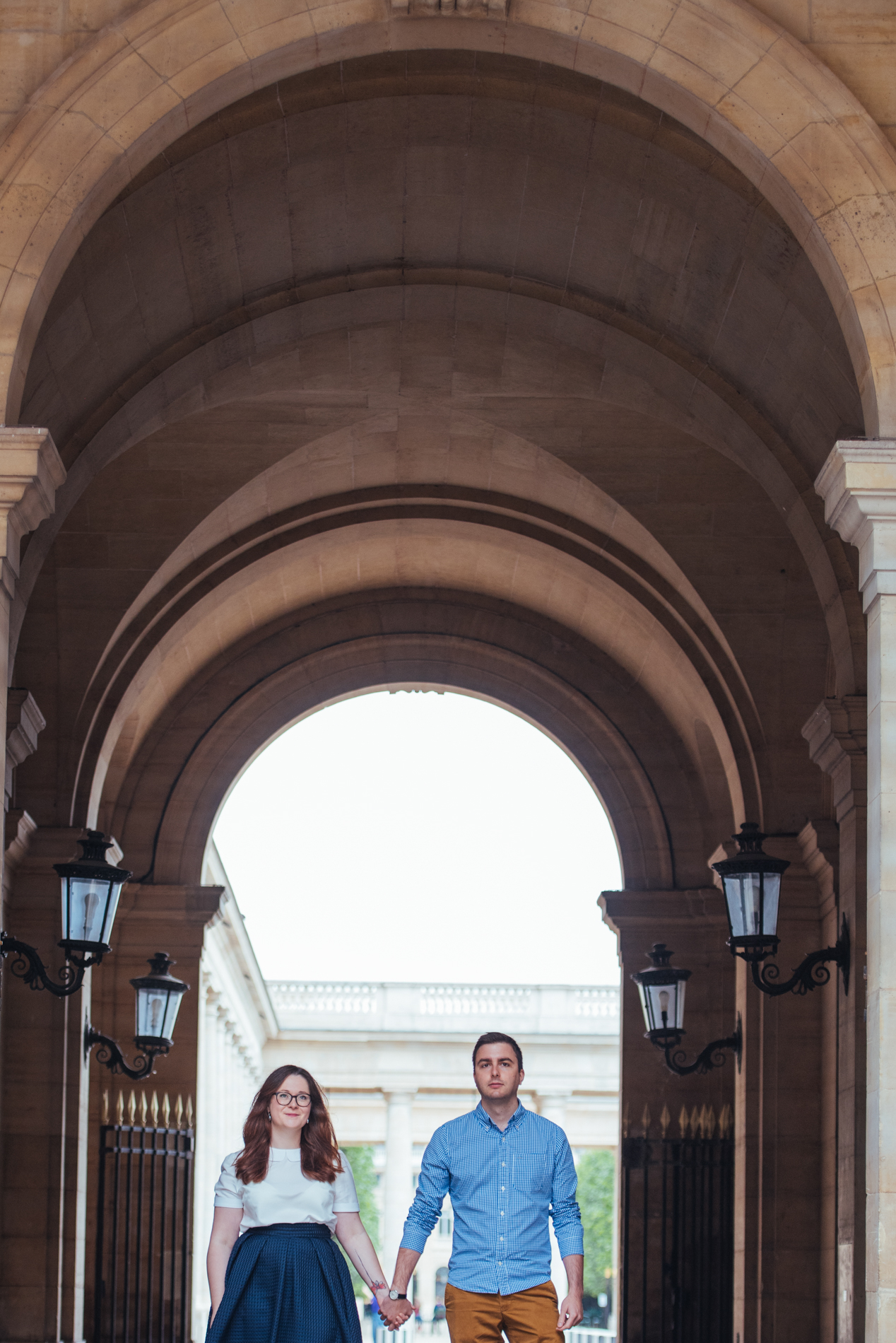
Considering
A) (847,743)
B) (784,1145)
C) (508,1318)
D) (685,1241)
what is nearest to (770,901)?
(847,743)

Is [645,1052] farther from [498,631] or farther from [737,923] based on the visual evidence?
[737,923]

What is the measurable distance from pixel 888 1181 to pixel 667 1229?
404 inches

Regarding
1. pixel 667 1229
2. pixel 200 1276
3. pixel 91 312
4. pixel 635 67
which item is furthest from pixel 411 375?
pixel 200 1276

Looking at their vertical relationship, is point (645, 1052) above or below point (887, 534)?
below

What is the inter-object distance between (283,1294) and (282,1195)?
13.2 inches

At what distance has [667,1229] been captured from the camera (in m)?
17.3

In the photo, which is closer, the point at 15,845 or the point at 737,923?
the point at 737,923

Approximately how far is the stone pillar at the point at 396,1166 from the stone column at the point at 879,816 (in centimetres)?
3600

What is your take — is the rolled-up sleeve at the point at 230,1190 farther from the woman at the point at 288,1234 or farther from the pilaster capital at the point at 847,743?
the pilaster capital at the point at 847,743

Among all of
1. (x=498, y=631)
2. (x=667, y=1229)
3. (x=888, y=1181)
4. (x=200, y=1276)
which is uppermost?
(x=498, y=631)

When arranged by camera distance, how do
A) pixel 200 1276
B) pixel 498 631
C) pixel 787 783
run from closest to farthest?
pixel 787 783
pixel 498 631
pixel 200 1276

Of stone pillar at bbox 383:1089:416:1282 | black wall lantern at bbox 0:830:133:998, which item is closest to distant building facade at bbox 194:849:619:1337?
stone pillar at bbox 383:1089:416:1282

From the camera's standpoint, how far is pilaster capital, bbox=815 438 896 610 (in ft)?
26.6

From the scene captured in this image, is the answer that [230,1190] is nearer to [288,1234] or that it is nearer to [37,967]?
[288,1234]
